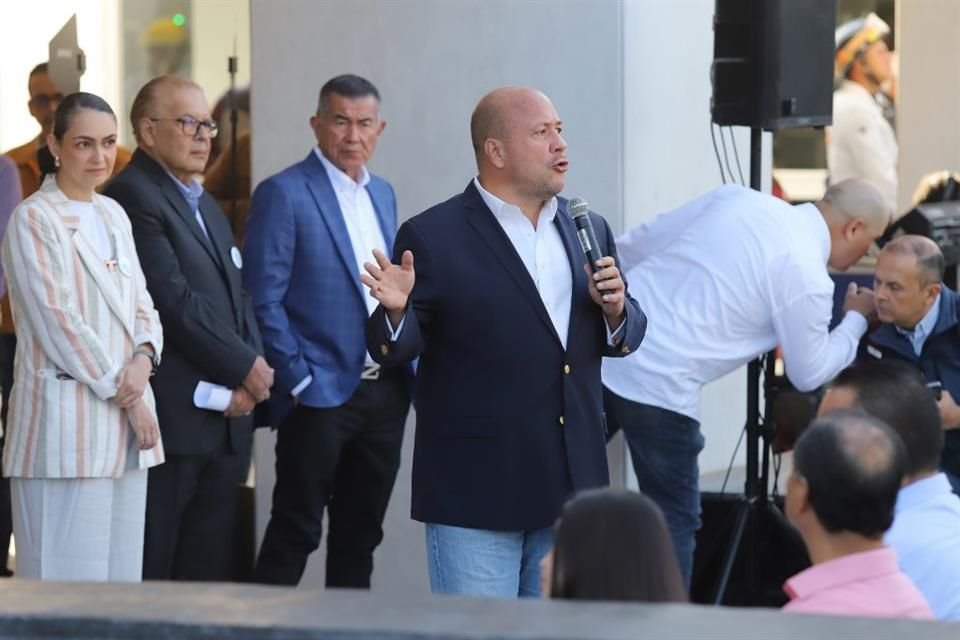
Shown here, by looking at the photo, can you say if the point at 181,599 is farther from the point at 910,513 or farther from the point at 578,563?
the point at 910,513

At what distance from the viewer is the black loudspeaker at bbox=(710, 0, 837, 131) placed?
20.8ft

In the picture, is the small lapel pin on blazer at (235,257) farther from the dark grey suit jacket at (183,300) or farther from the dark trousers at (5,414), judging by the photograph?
the dark trousers at (5,414)

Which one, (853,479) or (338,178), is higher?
(338,178)

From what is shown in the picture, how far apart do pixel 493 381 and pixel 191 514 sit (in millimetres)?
1666

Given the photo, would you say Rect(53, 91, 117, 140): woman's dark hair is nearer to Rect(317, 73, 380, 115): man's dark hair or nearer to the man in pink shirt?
Rect(317, 73, 380, 115): man's dark hair

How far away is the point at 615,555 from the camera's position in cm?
265

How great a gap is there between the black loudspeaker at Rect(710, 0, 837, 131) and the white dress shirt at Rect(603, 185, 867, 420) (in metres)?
0.70

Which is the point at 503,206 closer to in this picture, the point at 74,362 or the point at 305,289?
the point at 74,362

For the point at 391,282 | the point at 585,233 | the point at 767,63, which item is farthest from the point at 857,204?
the point at 391,282

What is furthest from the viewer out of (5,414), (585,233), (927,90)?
(927,90)

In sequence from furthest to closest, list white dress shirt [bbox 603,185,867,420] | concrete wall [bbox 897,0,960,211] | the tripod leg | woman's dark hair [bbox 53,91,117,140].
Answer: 1. concrete wall [bbox 897,0,960,211]
2. the tripod leg
3. white dress shirt [bbox 603,185,867,420]
4. woman's dark hair [bbox 53,91,117,140]

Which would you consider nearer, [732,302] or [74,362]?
[74,362]

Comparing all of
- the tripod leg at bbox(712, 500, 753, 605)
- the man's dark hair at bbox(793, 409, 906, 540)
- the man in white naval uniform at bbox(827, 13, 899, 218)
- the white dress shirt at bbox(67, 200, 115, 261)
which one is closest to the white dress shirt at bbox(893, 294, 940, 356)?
the tripod leg at bbox(712, 500, 753, 605)

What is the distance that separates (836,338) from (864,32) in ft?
31.3
